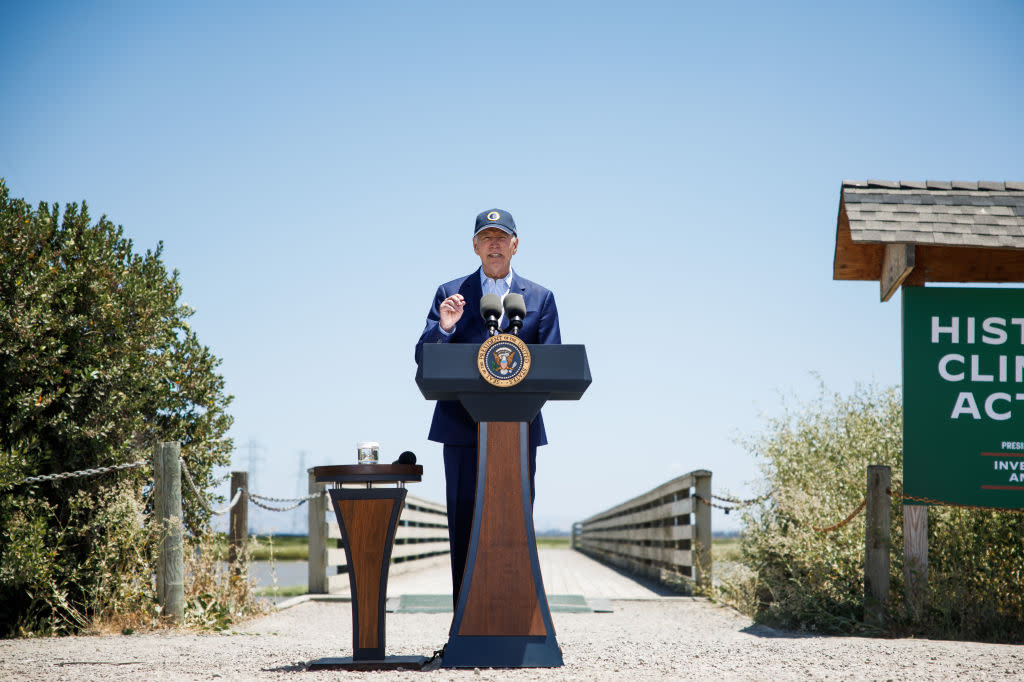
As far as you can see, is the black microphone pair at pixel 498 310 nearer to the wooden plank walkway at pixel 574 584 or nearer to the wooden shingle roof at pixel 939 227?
the wooden shingle roof at pixel 939 227

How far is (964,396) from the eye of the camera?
20.7 ft

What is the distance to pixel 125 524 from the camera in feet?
19.8

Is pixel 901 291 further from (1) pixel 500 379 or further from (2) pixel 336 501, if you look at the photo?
(2) pixel 336 501

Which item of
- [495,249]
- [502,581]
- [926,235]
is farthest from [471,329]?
[926,235]

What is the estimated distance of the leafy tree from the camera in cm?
569

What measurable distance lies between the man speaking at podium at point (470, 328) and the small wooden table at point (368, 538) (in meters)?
0.34

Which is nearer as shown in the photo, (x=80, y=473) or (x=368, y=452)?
(x=368, y=452)

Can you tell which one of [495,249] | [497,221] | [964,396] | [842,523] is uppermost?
[497,221]

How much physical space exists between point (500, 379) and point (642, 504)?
8787mm

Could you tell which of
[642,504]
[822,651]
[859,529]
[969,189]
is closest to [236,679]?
[822,651]

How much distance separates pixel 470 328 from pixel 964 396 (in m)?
3.79

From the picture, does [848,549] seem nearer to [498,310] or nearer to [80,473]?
[498,310]

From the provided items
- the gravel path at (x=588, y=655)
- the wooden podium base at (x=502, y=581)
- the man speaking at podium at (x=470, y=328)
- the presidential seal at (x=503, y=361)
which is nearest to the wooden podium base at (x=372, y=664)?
the gravel path at (x=588, y=655)

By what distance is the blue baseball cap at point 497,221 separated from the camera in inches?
181
